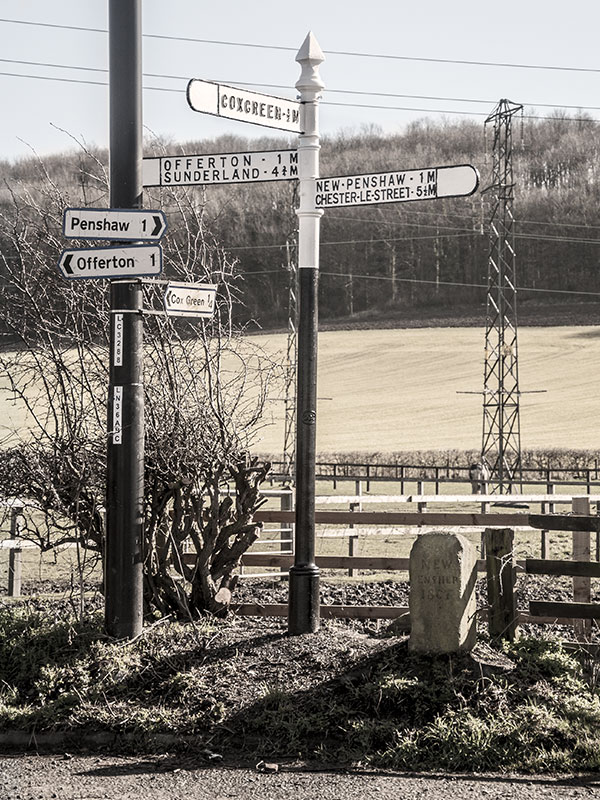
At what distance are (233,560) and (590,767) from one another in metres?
3.43

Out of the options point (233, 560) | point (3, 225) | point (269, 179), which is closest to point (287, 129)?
point (269, 179)

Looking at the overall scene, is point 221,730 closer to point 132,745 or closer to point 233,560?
point 132,745

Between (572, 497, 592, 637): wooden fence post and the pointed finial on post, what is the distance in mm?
4120

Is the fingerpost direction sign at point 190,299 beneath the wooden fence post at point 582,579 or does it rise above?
above

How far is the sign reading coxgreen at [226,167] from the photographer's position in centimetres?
777

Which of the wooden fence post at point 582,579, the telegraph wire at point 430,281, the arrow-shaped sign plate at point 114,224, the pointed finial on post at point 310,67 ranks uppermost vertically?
the telegraph wire at point 430,281

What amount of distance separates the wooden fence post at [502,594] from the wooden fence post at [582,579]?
211 cm

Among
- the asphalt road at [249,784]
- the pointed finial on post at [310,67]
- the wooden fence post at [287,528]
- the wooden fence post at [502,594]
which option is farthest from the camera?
the wooden fence post at [287,528]

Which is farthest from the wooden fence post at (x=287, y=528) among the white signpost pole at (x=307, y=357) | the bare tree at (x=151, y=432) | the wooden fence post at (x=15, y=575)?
the white signpost pole at (x=307, y=357)

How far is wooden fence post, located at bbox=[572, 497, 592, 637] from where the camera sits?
9.02 metres

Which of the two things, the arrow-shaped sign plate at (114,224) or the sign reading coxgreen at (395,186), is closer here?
the arrow-shaped sign plate at (114,224)

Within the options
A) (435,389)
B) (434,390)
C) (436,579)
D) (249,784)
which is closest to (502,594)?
(436,579)

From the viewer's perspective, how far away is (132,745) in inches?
236

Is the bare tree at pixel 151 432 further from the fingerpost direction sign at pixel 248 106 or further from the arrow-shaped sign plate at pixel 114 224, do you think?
the fingerpost direction sign at pixel 248 106
